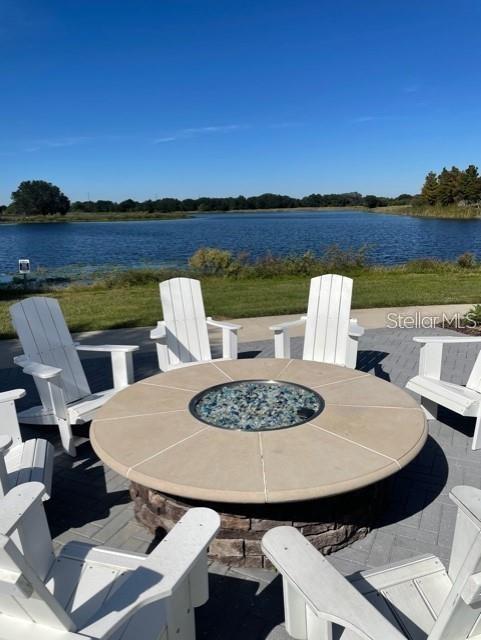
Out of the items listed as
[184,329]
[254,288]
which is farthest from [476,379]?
[254,288]

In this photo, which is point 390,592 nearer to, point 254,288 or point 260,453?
point 260,453

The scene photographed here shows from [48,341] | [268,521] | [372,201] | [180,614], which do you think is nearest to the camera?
[180,614]

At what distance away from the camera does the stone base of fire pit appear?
2.29 m

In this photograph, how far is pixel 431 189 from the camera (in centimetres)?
6694

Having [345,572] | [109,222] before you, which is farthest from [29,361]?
[109,222]

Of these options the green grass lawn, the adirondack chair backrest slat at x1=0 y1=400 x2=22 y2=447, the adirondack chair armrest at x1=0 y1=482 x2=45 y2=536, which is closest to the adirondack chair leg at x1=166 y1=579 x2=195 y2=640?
the adirondack chair armrest at x1=0 y1=482 x2=45 y2=536

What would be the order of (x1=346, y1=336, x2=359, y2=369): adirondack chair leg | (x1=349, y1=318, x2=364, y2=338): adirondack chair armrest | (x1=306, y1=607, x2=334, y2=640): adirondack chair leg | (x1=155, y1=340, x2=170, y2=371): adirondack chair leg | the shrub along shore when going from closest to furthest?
(x1=306, y1=607, x2=334, y2=640): adirondack chair leg < (x1=349, y1=318, x2=364, y2=338): adirondack chair armrest < (x1=346, y1=336, x2=359, y2=369): adirondack chair leg < (x1=155, y1=340, x2=170, y2=371): adirondack chair leg < the shrub along shore

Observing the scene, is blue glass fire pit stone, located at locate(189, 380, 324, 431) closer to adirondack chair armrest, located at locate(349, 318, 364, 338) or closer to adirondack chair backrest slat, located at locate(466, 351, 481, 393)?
adirondack chair armrest, located at locate(349, 318, 364, 338)

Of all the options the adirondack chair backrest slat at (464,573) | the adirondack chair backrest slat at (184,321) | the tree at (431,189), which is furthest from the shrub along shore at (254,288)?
the tree at (431,189)

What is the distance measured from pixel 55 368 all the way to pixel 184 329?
1.66 metres

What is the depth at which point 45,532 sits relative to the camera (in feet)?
5.43

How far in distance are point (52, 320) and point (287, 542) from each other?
310 centimetres

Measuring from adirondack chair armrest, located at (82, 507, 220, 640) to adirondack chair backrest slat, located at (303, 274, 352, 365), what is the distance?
10.2 feet

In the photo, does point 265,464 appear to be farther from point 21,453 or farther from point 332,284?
point 332,284
